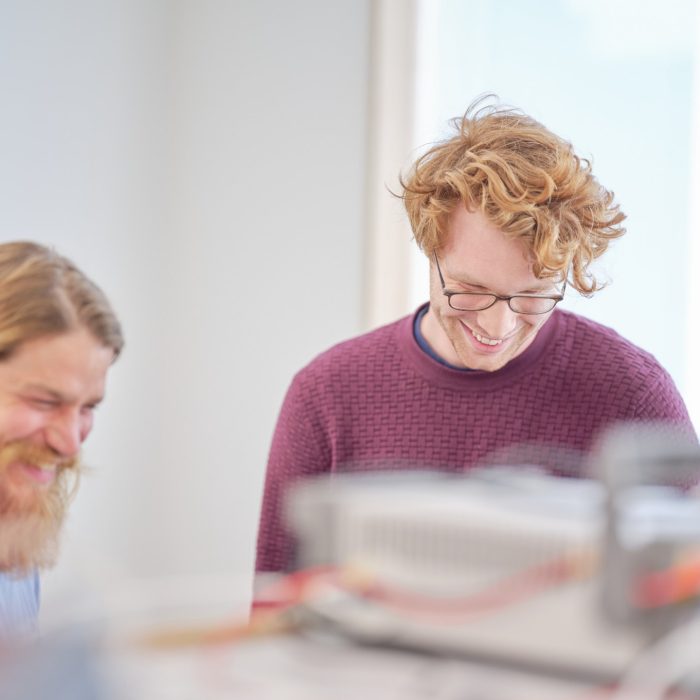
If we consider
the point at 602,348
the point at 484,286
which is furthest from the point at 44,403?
the point at 602,348

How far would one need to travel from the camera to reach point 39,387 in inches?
Answer: 44.0

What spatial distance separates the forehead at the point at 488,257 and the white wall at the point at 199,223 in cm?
124

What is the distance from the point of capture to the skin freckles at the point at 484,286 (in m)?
1.31

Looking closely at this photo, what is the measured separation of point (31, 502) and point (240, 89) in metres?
1.80

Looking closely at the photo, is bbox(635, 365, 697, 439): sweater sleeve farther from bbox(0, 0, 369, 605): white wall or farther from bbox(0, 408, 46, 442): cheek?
bbox(0, 0, 369, 605): white wall

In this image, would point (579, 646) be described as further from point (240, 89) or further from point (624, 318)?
point (240, 89)

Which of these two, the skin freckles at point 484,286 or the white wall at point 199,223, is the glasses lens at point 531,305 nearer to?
the skin freckles at point 484,286

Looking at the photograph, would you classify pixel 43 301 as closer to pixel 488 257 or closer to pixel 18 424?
pixel 18 424

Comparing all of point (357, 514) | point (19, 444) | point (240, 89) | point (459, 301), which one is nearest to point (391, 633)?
point (357, 514)

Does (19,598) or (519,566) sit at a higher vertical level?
(519,566)

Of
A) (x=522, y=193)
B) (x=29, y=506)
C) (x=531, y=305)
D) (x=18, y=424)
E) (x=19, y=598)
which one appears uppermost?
(x=522, y=193)

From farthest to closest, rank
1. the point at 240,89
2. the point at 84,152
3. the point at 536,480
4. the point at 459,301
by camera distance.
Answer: the point at 240,89 < the point at 84,152 < the point at 459,301 < the point at 536,480

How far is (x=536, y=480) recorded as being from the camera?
2.37ft

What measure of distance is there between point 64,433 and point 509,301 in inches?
22.8
